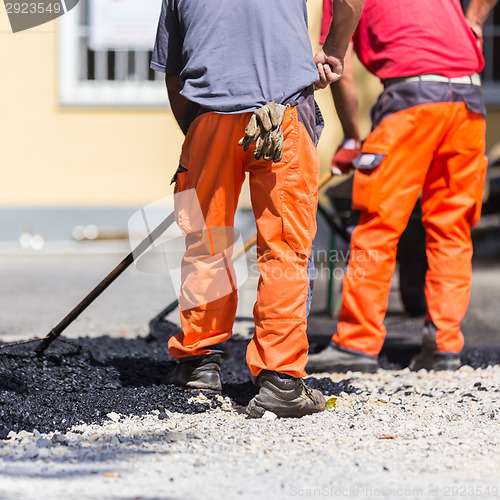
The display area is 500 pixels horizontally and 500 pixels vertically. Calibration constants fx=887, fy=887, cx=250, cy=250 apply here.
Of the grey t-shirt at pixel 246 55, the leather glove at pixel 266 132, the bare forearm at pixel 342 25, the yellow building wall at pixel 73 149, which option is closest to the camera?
the leather glove at pixel 266 132

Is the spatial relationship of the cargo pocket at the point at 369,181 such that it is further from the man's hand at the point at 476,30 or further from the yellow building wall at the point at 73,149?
the yellow building wall at the point at 73,149

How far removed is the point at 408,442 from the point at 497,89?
727cm

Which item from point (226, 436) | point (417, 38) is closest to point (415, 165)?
point (417, 38)

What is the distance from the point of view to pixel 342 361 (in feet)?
12.5

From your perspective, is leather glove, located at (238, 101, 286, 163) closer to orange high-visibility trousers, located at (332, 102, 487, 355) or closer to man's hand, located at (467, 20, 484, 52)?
orange high-visibility trousers, located at (332, 102, 487, 355)

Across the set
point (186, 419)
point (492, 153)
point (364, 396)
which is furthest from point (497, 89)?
point (186, 419)

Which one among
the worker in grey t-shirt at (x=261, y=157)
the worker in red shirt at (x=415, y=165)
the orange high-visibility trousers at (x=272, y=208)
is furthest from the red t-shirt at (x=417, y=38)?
the orange high-visibility trousers at (x=272, y=208)

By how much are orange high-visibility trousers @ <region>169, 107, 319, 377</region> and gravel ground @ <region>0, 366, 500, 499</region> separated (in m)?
0.27

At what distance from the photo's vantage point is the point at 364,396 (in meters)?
3.31

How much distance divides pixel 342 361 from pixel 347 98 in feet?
3.72

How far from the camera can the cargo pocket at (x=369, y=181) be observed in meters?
3.74

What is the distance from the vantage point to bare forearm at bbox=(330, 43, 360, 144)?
12.3ft

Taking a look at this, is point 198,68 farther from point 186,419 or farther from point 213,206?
point 186,419

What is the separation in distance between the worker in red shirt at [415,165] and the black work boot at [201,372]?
2.51 ft
